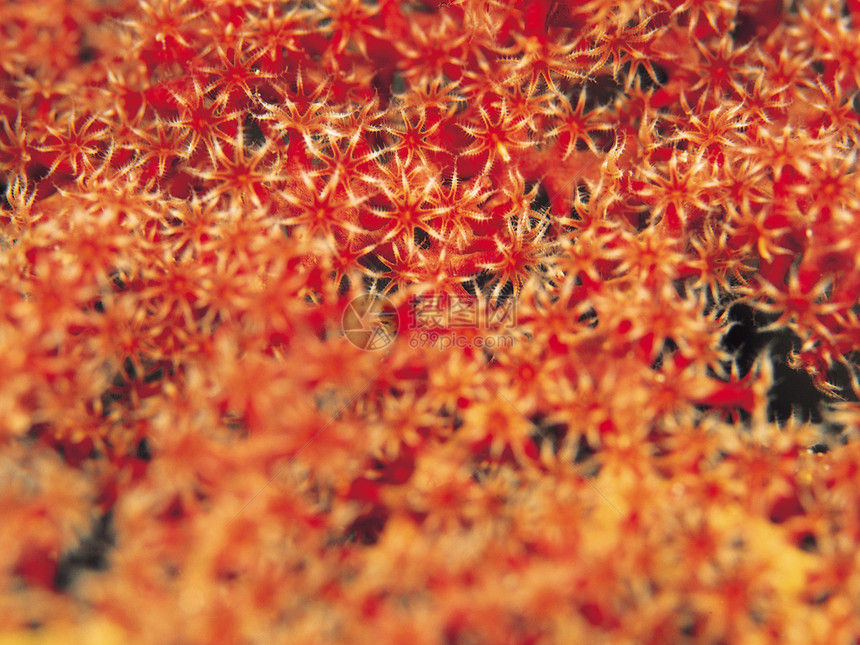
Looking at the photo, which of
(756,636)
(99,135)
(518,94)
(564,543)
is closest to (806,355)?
(756,636)

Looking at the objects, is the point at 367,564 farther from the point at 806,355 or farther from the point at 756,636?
the point at 806,355

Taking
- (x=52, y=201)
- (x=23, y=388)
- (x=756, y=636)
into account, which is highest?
(x=52, y=201)

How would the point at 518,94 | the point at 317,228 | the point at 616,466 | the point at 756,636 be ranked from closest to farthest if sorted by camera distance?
the point at 756,636 → the point at 616,466 → the point at 317,228 → the point at 518,94

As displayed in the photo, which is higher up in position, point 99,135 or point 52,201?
point 99,135

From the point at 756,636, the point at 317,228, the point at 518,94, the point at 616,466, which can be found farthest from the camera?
the point at 518,94

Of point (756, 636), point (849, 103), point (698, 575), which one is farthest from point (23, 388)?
point (849, 103)

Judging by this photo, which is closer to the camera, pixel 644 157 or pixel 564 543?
pixel 564 543
